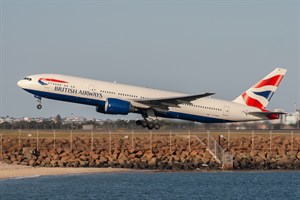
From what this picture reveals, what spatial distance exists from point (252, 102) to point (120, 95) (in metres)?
13.7

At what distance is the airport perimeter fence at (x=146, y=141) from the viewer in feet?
272

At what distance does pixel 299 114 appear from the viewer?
104125 millimetres

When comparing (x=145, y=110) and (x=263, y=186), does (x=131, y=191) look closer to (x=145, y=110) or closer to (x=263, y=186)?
(x=263, y=186)

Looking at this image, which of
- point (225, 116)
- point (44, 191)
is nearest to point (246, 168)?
point (225, 116)

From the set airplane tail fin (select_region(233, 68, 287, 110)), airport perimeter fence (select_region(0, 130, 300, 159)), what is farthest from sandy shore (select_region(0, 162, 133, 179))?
airplane tail fin (select_region(233, 68, 287, 110))

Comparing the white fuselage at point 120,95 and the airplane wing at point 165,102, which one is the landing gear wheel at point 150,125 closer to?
the white fuselage at point 120,95

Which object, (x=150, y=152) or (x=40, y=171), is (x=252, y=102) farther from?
(x=40, y=171)

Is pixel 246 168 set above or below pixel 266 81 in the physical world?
below

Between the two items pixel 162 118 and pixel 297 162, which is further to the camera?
pixel 162 118

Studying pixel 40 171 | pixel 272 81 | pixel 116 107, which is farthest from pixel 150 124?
pixel 40 171

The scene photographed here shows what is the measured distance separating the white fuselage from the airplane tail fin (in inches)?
62.5

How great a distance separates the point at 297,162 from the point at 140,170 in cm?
1348

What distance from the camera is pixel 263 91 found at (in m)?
93.1

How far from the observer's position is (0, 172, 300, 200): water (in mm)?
63938
